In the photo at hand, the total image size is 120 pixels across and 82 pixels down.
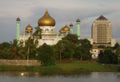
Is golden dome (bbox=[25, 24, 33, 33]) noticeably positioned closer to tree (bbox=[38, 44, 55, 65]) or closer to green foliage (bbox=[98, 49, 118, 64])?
green foliage (bbox=[98, 49, 118, 64])

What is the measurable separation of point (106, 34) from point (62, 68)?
3602 inches

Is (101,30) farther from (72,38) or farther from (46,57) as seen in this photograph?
(46,57)

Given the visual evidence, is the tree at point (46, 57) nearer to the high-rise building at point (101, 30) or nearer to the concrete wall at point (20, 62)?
the concrete wall at point (20, 62)

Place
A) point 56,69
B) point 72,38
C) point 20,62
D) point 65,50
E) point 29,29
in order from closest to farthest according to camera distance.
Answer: point 56,69
point 20,62
point 65,50
point 72,38
point 29,29

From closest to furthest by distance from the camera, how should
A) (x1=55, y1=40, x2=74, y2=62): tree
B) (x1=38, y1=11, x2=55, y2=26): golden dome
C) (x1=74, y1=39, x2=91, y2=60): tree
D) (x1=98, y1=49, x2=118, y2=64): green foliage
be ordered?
(x1=98, y1=49, x2=118, y2=64): green foliage → (x1=55, y1=40, x2=74, y2=62): tree → (x1=74, y1=39, x2=91, y2=60): tree → (x1=38, y1=11, x2=55, y2=26): golden dome

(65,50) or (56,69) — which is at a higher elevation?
(65,50)

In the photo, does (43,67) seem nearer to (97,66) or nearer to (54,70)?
(54,70)

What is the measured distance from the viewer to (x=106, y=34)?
151875 millimetres

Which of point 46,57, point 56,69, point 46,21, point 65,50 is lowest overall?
point 56,69

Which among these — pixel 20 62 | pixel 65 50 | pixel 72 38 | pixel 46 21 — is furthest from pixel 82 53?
pixel 20 62

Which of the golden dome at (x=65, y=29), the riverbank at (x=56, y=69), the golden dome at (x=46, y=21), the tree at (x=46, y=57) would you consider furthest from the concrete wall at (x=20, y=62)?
the golden dome at (x=65, y=29)

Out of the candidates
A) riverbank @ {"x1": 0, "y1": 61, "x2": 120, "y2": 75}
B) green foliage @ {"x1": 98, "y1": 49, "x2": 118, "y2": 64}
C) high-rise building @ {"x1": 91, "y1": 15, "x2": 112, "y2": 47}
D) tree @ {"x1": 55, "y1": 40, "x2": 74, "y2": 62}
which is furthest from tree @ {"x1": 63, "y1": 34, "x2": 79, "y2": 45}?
high-rise building @ {"x1": 91, "y1": 15, "x2": 112, "y2": 47}

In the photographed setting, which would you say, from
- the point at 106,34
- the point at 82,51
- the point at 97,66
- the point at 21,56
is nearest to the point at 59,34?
the point at 82,51

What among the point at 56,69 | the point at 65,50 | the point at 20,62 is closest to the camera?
the point at 56,69
